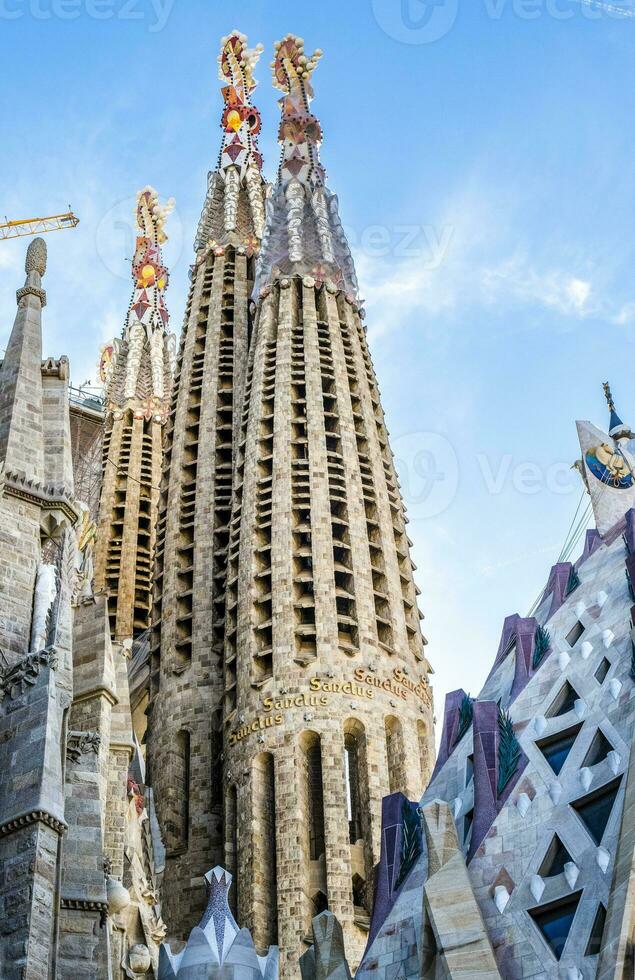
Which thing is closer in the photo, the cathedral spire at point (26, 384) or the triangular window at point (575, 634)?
the cathedral spire at point (26, 384)

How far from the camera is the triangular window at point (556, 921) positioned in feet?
75.8

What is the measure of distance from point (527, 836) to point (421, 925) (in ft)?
7.75

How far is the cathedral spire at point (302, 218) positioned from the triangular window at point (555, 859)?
2878cm

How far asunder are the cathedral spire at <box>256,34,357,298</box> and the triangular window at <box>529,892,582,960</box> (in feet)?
98.3

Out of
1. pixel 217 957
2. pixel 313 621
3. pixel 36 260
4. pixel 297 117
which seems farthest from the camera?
pixel 297 117

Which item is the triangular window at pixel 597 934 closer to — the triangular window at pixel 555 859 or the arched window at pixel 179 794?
the triangular window at pixel 555 859

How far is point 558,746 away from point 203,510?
22633 millimetres

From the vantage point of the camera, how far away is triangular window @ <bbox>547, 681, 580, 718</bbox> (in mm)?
27750

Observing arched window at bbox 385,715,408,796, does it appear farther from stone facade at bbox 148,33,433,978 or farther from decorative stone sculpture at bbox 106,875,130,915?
decorative stone sculpture at bbox 106,875,130,915

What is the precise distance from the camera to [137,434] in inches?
2500

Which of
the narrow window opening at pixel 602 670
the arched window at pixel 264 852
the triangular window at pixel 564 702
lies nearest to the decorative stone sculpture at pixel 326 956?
the triangular window at pixel 564 702

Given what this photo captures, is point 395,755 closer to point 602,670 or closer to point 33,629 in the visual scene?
point 602,670

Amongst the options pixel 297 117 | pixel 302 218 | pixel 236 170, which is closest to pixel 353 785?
pixel 302 218

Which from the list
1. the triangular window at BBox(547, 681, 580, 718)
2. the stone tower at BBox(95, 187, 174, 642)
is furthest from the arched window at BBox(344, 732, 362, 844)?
the stone tower at BBox(95, 187, 174, 642)
